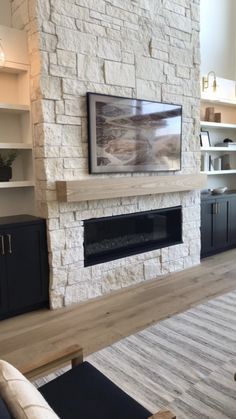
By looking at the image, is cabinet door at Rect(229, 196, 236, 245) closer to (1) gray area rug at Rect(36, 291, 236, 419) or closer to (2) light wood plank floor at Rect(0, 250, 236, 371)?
(2) light wood plank floor at Rect(0, 250, 236, 371)

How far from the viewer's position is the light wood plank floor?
8.36 ft

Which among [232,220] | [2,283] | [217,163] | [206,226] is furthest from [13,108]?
[232,220]

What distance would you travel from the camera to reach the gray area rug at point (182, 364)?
1.89 m

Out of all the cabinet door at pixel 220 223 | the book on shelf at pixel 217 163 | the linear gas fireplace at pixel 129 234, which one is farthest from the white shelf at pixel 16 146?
the book on shelf at pixel 217 163

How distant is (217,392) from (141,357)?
1.84 feet

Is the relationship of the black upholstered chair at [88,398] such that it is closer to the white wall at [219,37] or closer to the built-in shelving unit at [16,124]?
the built-in shelving unit at [16,124]

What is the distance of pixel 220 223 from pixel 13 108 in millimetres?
3134

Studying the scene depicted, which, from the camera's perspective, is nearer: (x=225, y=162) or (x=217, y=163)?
(x=217, y=163)

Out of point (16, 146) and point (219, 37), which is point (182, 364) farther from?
point (219, 37)

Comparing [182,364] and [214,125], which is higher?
[214,125]

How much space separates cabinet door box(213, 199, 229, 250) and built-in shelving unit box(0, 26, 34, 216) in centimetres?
257

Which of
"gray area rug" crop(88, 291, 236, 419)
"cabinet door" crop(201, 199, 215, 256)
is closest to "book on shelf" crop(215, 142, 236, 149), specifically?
"cabinet door" crop(201, 199, 215, 256)

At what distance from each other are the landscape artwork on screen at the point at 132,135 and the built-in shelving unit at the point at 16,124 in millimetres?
615

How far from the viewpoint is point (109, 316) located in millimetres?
2971
